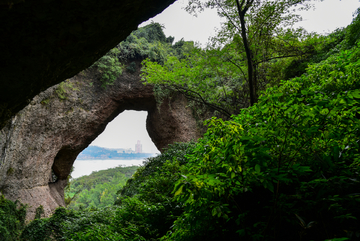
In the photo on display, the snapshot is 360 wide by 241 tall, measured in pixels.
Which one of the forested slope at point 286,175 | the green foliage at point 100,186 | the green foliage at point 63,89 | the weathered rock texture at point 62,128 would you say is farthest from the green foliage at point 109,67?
the green foliage at point 100,186

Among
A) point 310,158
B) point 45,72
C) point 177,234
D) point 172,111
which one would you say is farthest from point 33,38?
point 172,111

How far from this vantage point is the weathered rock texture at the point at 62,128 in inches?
276

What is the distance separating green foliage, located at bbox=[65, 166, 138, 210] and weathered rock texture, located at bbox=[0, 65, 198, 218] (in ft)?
60.2

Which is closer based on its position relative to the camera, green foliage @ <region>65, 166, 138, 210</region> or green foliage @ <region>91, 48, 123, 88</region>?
green foliage @ <region>91, 48, 123, 88</region>

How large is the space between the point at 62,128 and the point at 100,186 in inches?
1109

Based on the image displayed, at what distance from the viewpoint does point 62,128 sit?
9.05 meters

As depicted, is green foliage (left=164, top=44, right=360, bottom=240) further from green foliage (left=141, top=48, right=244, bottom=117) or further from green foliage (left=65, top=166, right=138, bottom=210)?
green foliage (left=65, top=166, right=138, bottom=210)

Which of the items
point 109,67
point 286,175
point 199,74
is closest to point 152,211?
point 286,175

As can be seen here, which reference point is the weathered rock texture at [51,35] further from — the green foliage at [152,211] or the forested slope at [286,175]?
the green foliage at [152,211]

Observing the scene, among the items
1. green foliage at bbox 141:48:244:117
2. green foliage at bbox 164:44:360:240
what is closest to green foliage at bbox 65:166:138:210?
green foliage at bbox 141:48:244:117

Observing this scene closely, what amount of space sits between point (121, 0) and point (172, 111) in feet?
32.9

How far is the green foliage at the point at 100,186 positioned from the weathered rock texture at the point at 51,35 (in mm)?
27116

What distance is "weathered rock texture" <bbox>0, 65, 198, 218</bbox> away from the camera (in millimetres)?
7008

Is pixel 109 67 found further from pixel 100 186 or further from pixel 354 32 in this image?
pixel 100 186
